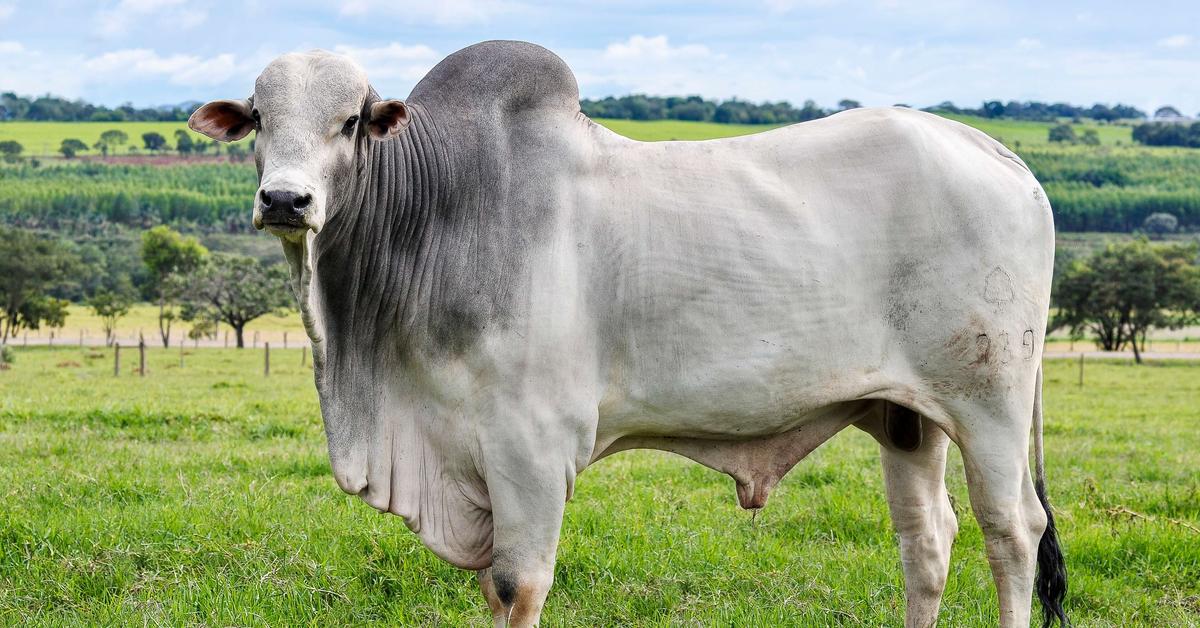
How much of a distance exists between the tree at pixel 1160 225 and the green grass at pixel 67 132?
101m

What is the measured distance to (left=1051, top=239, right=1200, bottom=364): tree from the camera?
163 ft

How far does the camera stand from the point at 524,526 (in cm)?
404

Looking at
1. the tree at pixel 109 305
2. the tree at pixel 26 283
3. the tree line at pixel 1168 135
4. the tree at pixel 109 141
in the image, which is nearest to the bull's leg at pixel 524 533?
the tree at pixel 109 305

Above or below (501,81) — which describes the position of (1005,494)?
below

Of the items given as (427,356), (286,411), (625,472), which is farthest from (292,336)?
(427,356)

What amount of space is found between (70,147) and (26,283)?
9432cm

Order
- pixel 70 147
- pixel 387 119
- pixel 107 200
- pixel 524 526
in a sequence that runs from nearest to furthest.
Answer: pixel 387 119 → pixel 524 526 → pixel 107 200 → pixel 70 147

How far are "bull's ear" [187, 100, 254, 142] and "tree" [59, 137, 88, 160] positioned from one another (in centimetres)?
15210

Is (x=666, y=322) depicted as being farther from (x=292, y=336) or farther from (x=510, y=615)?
(x=292, y=336)

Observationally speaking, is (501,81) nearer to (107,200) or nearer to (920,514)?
(920,514)

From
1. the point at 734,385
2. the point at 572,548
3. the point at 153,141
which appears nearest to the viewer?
the point at 734,385

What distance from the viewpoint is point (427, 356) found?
409cm

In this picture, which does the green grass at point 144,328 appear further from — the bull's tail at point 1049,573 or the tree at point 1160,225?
the tree at point 1160,225

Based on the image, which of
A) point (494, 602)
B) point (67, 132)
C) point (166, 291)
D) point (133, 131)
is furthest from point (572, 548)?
point (133, 131)
